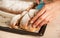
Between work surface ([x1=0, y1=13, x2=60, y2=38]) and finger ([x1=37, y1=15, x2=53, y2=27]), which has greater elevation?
finger ([x1=37, y1=15, x2=53, y2=27])

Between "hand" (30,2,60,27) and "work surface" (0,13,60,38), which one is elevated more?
"hand" (30,2,60,27)

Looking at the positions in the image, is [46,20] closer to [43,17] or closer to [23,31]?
[43,17]

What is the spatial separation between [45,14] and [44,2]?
0.13 m

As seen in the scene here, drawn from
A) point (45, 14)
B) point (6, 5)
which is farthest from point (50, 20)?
point (6, 5)

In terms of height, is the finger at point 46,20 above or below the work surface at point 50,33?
above

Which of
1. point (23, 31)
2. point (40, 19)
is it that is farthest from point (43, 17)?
point (23, 31)

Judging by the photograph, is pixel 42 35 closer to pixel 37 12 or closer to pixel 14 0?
pixel 37 12

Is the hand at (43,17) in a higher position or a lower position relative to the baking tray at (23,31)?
higher

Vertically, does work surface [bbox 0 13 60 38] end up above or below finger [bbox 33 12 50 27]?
below

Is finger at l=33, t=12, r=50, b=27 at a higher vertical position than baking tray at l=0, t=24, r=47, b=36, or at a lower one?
higher

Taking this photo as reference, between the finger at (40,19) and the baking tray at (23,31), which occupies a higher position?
the finger at (40,19)

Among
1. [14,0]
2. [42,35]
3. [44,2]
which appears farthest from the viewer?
[14,0]

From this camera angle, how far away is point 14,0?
A: 90 cm

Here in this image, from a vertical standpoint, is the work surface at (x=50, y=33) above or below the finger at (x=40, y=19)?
below
